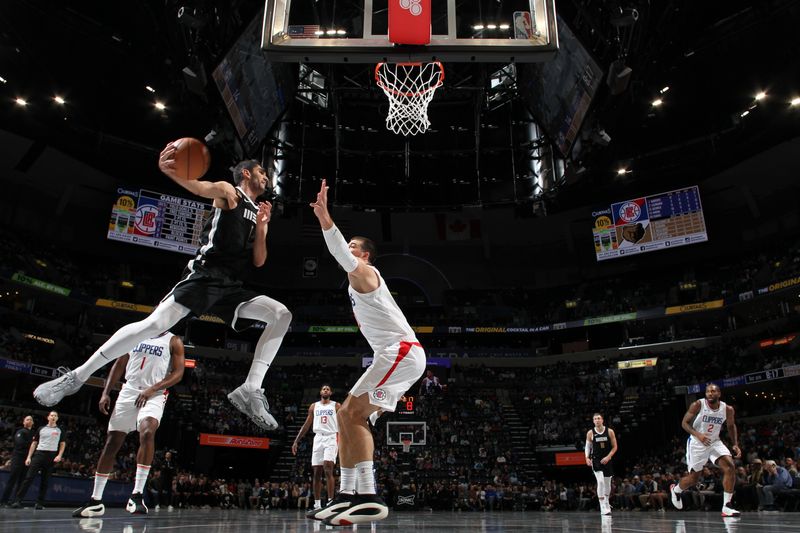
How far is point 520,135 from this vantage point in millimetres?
22266

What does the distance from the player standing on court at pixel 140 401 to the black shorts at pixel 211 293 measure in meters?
1.84

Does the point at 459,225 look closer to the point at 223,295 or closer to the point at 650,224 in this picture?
the point at 650,224

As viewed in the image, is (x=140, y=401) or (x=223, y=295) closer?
(x=223, y=295)

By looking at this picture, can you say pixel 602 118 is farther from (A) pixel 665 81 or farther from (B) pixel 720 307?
(B) pixel 720 307

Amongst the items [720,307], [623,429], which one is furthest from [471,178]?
[720,307]

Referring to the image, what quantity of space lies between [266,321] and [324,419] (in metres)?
6.03

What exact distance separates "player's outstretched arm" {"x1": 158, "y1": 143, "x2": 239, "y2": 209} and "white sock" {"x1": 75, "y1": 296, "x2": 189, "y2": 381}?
34.2 inches

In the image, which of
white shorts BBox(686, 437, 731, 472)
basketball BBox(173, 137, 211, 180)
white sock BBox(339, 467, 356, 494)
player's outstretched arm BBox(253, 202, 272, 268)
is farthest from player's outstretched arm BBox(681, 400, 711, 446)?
basketball BBox(173, 137, 211, 180)

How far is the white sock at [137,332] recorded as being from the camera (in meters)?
4.65

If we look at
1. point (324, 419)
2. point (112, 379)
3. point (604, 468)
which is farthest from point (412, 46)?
point (604, 468)

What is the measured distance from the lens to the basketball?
193 inches

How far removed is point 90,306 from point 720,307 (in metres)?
31.2

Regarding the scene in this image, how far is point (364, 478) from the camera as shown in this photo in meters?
4.70

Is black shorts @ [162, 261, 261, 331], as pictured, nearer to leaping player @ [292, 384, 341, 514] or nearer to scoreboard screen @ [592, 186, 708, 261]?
leaping player @ [292, 384, 341, 514]
